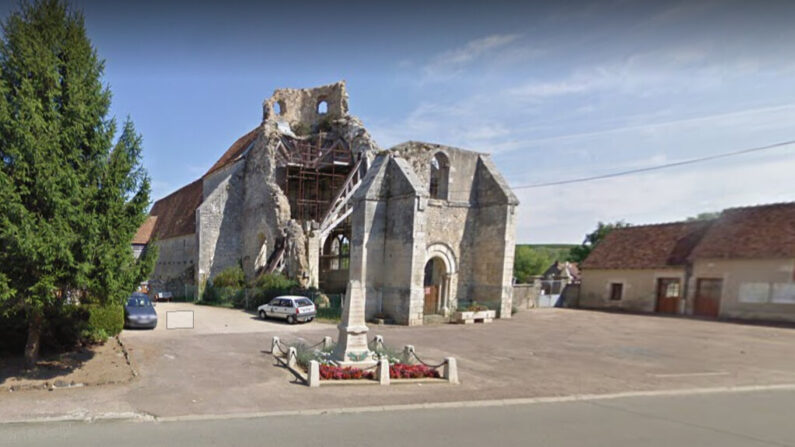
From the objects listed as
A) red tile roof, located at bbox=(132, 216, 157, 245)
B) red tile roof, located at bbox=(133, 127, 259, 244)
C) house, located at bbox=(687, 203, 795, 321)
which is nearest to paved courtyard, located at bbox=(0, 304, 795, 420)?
house, located at bbox=(687, 203, 795, 321)

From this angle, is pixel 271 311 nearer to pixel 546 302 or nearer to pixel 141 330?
pixel 141 330

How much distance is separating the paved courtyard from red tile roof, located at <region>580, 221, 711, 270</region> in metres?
6.89

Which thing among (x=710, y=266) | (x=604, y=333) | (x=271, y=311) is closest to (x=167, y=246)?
(x=271, y=311)

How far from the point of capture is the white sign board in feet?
54.7

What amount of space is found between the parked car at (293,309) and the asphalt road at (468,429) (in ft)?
37.9

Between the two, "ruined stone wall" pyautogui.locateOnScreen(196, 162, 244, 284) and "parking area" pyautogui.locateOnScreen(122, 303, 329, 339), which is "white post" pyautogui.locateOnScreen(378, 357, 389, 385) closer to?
"parking area" pyautogui.locateOnScreen(122, 303, 329, 339)

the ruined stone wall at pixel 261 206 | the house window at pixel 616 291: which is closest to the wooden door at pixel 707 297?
the house window at pixel 616 291

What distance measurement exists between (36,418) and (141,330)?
9.83m

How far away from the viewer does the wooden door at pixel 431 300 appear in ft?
66.8

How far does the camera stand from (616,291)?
28.2 meters

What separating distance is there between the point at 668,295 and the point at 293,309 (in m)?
23.3

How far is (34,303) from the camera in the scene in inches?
299

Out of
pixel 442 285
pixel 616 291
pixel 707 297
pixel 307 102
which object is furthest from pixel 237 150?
pixel 707 297

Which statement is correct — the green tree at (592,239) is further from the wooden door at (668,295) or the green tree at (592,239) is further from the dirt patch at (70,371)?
the dirt patch at (70,371)
